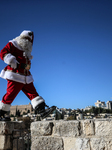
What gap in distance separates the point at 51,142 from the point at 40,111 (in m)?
1.37

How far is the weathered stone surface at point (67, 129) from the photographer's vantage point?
2461 millimetres

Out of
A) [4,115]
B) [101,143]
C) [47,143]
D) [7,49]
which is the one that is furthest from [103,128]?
[7,49]

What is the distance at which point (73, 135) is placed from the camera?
8.06 ft

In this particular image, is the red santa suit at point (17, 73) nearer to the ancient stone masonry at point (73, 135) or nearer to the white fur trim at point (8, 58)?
the white fur trim at point (8, 58)

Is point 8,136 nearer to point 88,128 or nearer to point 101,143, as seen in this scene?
point 88,128

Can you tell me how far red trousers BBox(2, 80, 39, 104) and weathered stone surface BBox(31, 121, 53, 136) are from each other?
1234 millimetres

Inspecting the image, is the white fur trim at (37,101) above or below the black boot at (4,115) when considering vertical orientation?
above

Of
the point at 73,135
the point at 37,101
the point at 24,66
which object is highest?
the point at 24,66

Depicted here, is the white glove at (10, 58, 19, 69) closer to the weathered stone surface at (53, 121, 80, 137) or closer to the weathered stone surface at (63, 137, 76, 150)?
the weathered stone surface at (53, 121, 80, 137)

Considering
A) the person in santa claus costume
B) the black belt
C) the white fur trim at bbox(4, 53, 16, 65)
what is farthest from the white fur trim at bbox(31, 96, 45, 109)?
the white fur trim at bbox(4, 53, 16, 65)

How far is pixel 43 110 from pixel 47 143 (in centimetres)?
136

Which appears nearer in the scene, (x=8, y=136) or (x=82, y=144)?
(x=82, y=144)

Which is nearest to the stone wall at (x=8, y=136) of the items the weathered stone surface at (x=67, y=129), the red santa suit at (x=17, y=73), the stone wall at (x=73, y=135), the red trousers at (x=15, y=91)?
the red santa suit at (x=17, y=73)

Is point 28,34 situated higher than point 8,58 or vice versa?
point 28,34
